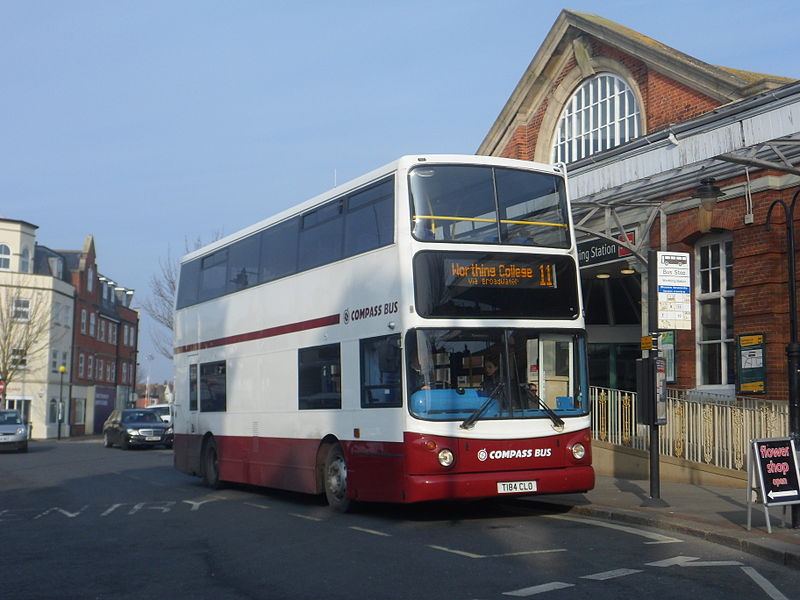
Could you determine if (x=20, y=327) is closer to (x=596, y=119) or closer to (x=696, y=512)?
(x=596, y=119)

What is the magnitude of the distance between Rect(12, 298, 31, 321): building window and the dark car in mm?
25175

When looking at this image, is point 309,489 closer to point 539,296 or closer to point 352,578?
point 539,296

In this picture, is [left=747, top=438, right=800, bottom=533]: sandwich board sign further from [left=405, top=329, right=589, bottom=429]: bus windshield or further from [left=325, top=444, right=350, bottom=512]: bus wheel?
[left=325, top=444, right=350, bottom=512]: bus wheel

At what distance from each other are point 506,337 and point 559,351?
2.78 ft

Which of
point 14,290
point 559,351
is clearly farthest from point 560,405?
point 14,290

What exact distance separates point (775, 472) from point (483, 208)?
4.60m

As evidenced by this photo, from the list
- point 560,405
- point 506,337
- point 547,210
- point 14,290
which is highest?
point 14,290

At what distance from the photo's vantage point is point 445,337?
40.1ft

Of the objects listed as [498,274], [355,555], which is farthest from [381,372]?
[355,555]

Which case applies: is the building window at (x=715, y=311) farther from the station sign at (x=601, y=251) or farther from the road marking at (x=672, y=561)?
the road marking at (x=672, y=561)

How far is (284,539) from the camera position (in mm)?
11266

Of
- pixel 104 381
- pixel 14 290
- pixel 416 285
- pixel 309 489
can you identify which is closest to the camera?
pixel 416 285

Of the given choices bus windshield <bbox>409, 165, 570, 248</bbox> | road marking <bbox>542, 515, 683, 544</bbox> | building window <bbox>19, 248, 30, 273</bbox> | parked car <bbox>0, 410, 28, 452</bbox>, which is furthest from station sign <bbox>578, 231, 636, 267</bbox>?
building window <bbox>19, 248, 30, 273</bbox>

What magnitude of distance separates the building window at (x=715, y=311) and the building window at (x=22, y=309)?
50122 mm
